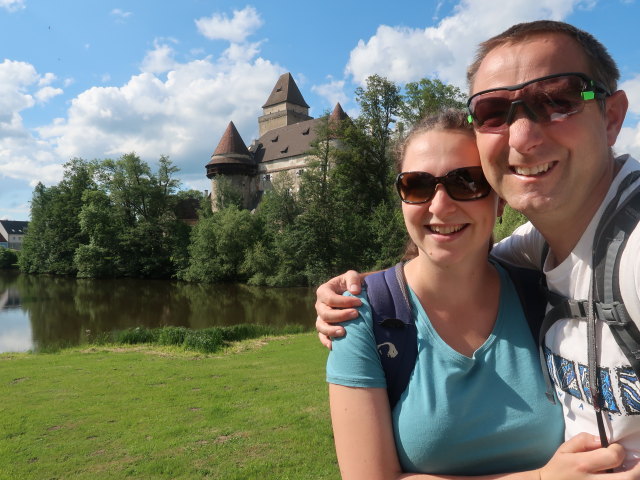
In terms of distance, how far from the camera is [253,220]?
1288 inches

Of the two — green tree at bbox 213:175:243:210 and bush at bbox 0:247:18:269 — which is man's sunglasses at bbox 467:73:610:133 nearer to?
green tree at bbox 213:175:243:210

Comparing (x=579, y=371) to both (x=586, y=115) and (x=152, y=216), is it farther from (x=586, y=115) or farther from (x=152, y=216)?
(x=152, y=216)

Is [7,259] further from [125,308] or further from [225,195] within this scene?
[125,308]

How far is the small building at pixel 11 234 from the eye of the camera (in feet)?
242

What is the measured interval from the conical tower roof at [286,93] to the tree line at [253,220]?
18.9 meters

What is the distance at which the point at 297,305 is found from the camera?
21.1 m

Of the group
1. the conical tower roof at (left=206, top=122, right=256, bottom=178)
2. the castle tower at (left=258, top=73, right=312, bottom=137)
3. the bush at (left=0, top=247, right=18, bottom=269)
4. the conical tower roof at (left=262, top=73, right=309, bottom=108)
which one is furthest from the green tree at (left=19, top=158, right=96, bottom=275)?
the conical tower roof at (left=262, top=73, right=309, bottom=108)

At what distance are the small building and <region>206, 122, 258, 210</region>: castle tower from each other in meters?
46.2

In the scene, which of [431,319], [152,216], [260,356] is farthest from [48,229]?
[431,319]

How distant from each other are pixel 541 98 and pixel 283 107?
54.5 metres

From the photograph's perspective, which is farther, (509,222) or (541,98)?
(509,222)

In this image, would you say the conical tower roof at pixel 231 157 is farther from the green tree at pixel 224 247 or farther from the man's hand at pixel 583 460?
the man's hand at pixel 583 460

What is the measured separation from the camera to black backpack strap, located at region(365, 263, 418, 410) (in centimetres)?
125

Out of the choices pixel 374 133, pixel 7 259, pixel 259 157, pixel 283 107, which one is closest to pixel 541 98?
pixel 374 133
